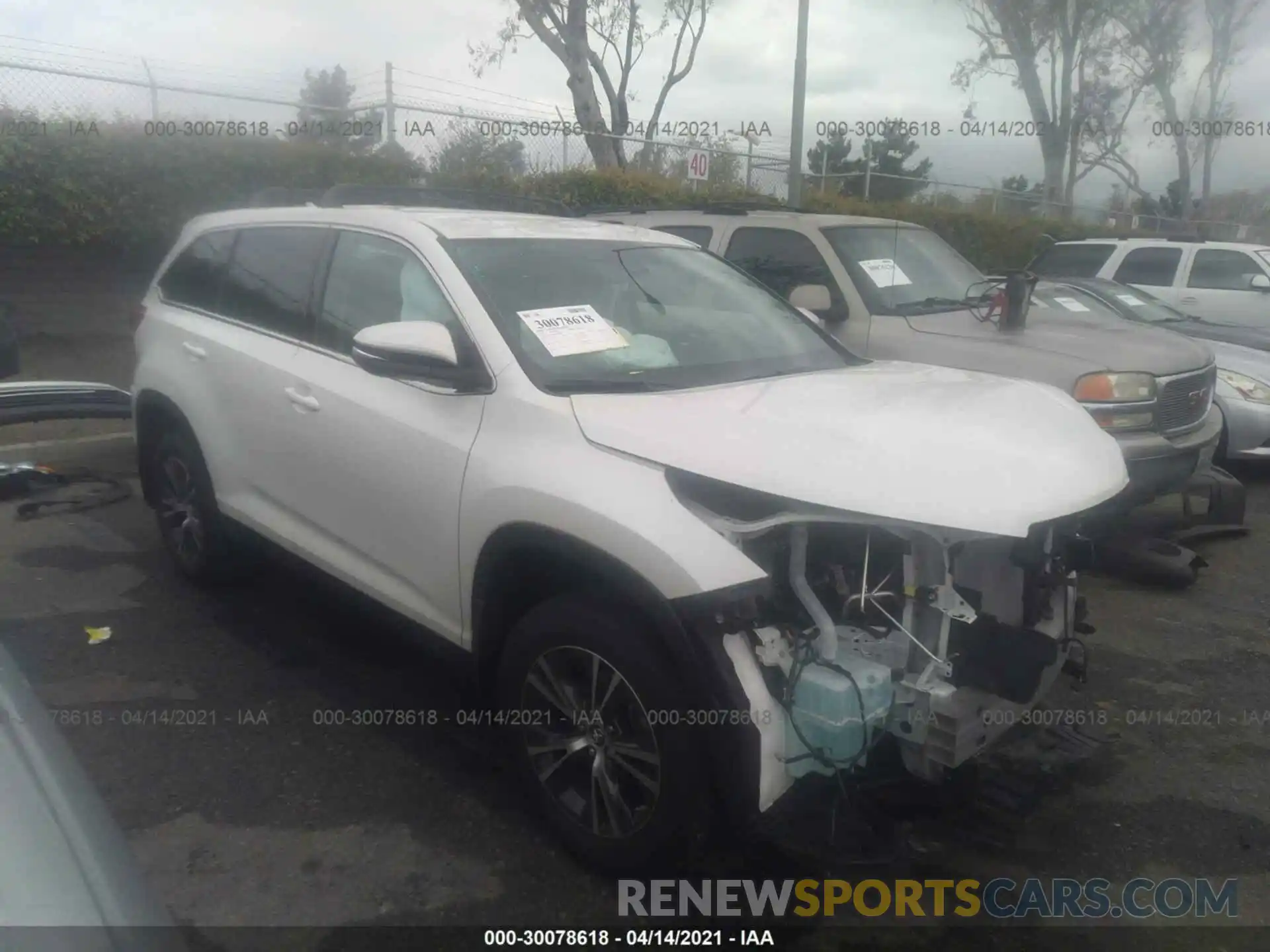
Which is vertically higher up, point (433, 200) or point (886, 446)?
point (433, 200)

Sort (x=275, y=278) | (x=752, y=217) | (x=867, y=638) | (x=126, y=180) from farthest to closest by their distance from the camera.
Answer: (x=126, y=180) → (x=752, y=217) → (x=275, y=278) → (x=867, y=638)

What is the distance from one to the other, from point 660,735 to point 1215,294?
451 inches

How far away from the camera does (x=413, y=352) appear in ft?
9.87

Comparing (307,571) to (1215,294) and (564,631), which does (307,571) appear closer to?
(564,631)

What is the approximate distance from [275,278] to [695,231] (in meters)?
3.51

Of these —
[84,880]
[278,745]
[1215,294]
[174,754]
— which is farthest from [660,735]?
[1215,294]

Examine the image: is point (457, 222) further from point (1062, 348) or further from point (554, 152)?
point (554, 152)

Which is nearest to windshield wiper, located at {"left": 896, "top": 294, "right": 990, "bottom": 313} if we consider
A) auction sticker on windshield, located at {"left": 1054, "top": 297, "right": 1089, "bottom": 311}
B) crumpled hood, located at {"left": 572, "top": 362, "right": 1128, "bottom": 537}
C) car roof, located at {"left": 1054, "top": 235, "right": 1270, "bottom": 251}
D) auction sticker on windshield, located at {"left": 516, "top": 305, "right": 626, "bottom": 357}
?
auction sticker on windshield, located at {"left": 1054, "top": 297, "right": 1089, "bottom": 311}

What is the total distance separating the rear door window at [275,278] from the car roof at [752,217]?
2563 mm

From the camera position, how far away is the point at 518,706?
3014 mm

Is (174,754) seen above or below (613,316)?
below

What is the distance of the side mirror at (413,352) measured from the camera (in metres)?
3.01

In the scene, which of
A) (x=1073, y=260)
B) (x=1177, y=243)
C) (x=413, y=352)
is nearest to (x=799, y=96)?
(x=1073, y=260)

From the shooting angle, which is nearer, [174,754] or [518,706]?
[518,706]
